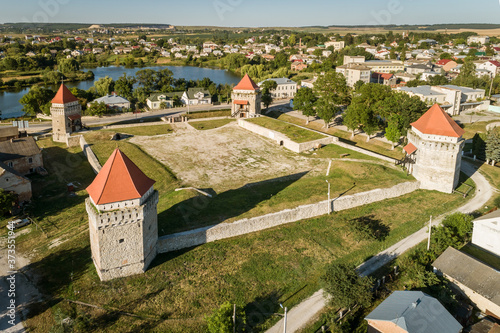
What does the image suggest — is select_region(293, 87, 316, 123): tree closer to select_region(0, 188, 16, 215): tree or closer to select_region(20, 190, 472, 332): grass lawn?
select_region(20, 190, 472, 332): grass lawn

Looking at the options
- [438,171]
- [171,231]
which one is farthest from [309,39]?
[171,231]

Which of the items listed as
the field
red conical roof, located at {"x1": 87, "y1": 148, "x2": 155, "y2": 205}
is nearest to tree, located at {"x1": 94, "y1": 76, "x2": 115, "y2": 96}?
the field

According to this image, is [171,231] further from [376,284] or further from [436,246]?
[436,246]

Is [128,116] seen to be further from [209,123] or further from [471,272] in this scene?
[471,272]

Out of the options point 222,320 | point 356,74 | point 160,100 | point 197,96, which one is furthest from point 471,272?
point 356,74

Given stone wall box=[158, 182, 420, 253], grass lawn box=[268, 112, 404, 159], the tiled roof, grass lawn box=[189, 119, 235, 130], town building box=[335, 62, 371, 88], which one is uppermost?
town building box=[335, 62, 371, 88]

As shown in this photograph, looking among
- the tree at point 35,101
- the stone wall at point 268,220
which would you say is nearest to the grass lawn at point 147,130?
the tree at point 35,101

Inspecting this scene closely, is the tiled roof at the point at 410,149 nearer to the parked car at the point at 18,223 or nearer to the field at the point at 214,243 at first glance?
the field at the point at 214,243
